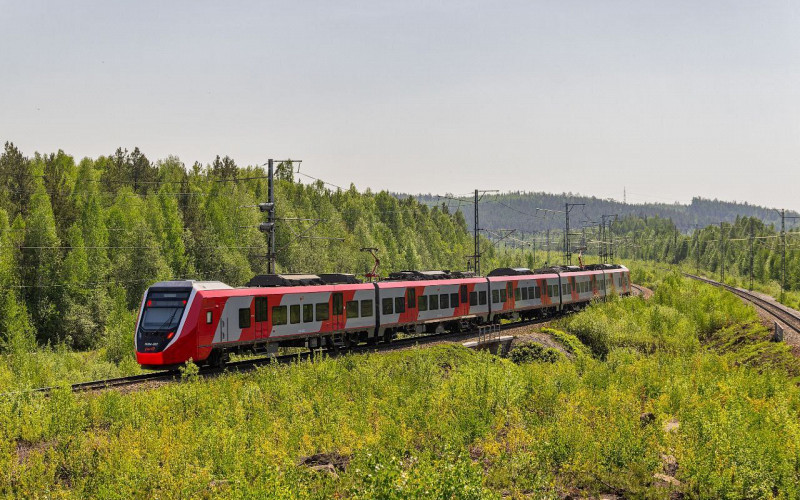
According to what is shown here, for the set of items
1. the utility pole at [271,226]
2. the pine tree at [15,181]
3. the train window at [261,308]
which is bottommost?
the train window at [261,308]

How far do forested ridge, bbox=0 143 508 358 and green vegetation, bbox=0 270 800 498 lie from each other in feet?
114

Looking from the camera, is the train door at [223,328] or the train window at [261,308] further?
the train window at [261,308]

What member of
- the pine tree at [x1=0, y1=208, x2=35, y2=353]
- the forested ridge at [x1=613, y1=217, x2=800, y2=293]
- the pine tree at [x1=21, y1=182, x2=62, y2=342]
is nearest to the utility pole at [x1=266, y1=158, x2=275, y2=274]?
the pine tree at [x1=0, y1=208, x2=35, y2=353]

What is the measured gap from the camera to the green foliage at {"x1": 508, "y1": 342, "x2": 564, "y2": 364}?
2793 centimetres

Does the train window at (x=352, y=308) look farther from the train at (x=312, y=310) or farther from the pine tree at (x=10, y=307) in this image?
the pine tree at (x=10, y=307)

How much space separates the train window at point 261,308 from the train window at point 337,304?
152 inches

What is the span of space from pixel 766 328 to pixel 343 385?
27.6m

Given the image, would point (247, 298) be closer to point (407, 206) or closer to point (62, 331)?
point (62, 331)

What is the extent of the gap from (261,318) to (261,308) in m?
0.34

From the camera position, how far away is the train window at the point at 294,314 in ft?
83.1

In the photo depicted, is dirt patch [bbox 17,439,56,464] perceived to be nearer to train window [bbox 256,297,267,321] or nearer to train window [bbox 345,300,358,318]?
train window [bbox 256,297,267,321]

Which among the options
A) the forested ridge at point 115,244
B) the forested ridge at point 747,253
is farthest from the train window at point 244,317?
the forested ridge at point 747,253

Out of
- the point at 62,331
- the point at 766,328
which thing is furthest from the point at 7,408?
the point at 62,331

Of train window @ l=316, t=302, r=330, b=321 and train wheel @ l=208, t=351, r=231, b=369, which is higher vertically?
train window @ l=316, t=302, r=330, b=321
